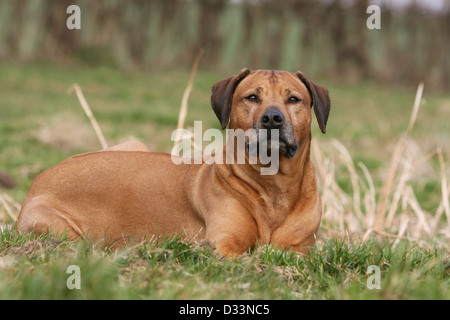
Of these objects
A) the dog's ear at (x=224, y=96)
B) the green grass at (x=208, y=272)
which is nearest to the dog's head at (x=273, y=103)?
the dog's ear at (x=224, y=96)

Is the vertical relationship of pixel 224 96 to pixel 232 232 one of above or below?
above

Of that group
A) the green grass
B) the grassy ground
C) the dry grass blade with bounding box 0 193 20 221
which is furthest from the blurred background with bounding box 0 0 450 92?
the green grass

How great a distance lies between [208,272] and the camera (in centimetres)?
329

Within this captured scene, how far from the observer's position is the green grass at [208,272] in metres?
2.77

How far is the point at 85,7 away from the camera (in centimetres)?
1916

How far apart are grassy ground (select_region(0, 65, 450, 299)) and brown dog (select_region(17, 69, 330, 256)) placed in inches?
13.2

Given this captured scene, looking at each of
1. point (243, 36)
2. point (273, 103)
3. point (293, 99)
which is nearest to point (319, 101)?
point (293, 99)

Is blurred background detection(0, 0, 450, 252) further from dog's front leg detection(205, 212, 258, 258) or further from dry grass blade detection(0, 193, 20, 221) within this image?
dog's front leg detection(205, 212, 258, 258)

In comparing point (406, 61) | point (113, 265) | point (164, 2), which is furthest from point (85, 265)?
point (406, 61)

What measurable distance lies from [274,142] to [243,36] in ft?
61.7

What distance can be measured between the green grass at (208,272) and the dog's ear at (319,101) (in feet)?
2.97

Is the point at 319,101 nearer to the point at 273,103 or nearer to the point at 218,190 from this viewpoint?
the point at 273,103

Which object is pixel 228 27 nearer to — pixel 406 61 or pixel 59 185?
pixel 406 61

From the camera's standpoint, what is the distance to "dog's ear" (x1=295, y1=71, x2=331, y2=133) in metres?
4.17
